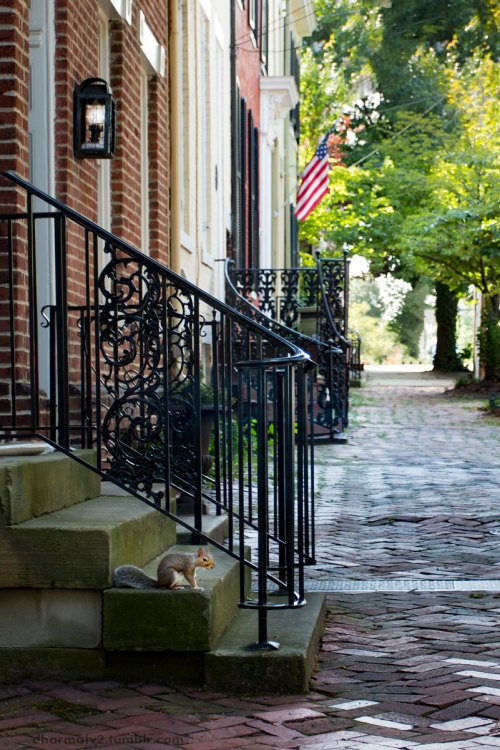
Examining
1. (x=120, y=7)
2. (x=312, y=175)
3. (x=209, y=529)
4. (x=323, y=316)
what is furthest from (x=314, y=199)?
(x=209, y=529)

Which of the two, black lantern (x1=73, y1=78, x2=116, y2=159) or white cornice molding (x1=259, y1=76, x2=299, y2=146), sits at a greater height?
white cornice molding (x1=259, y1=76, x2=299, y2=146)

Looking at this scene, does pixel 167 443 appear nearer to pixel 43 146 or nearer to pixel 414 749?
pixel 414 749

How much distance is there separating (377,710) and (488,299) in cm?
2174

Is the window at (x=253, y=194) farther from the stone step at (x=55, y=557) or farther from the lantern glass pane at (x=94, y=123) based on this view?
the stone step at (x=55, y=557)

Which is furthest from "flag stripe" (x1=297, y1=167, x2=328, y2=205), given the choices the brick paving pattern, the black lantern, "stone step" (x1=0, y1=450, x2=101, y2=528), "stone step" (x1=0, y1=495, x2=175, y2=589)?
"stone step" (x1=0, y1=495, x2=175, y2=589)

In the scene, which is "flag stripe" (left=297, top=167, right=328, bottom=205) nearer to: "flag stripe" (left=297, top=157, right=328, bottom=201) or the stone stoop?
"flag stripe" (left=297, top=157, right=328, bottom=201)

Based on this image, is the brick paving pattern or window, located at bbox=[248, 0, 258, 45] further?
window, located at bbox=[248, 0, 258, 45]

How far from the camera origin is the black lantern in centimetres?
635

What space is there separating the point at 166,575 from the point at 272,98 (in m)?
15.5

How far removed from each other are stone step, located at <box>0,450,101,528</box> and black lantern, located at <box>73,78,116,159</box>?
7.65ft

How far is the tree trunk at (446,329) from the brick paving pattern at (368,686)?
1110 inches

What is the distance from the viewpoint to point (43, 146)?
616 cm

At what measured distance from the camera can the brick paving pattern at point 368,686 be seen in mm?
3348

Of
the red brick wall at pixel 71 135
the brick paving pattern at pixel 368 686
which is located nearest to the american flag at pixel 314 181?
the red brick wall at pixel 71 135
